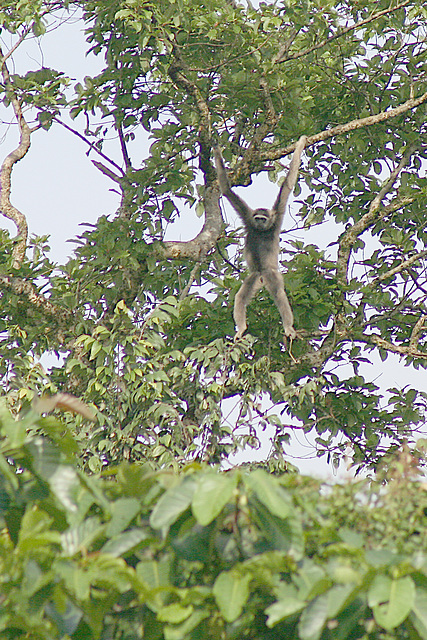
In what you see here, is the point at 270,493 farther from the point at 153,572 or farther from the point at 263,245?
the point at 263,245

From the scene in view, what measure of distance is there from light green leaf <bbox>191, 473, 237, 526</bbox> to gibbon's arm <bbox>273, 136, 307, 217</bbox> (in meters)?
5.88

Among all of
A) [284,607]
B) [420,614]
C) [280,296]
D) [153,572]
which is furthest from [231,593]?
[280,296]

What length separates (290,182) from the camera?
8320mm

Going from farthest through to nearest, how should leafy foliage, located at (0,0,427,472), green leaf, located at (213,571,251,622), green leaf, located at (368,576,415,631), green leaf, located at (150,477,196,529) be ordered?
leafy foliage, located at (0,0,427,472), green leaf, located at (150,477,196,529), green leaf, located at (213,571,251,622), green leaf, located at (368,576,415,631)

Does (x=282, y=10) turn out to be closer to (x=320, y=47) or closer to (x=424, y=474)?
(x=320, y=47)

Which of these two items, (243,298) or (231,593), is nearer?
(231,593)

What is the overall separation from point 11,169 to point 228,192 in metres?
2.38

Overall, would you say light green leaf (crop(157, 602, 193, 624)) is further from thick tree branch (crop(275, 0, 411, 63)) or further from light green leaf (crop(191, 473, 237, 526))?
thick tree branch (crop(275, 0, 411, 63))

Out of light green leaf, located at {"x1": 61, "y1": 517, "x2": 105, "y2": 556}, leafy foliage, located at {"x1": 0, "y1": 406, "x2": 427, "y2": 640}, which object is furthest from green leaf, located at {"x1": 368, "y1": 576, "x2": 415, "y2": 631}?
light green leaf, located at {"x1": 61, "y1": 517, "x2": 105, "y2": 556}

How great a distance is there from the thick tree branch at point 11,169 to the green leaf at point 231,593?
625cm

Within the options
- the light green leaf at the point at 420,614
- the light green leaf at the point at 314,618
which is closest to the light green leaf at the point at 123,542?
the light green leaf at the point at 314,618

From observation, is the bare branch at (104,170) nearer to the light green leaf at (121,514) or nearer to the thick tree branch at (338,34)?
the thick tree branch at (338,34)

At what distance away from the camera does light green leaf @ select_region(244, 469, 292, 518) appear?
86.0 inches

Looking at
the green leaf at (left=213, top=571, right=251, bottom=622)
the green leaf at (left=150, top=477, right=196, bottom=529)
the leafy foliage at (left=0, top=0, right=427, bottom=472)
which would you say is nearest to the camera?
the green leaf at (left=213, top=571, right=251, bottom=622)
